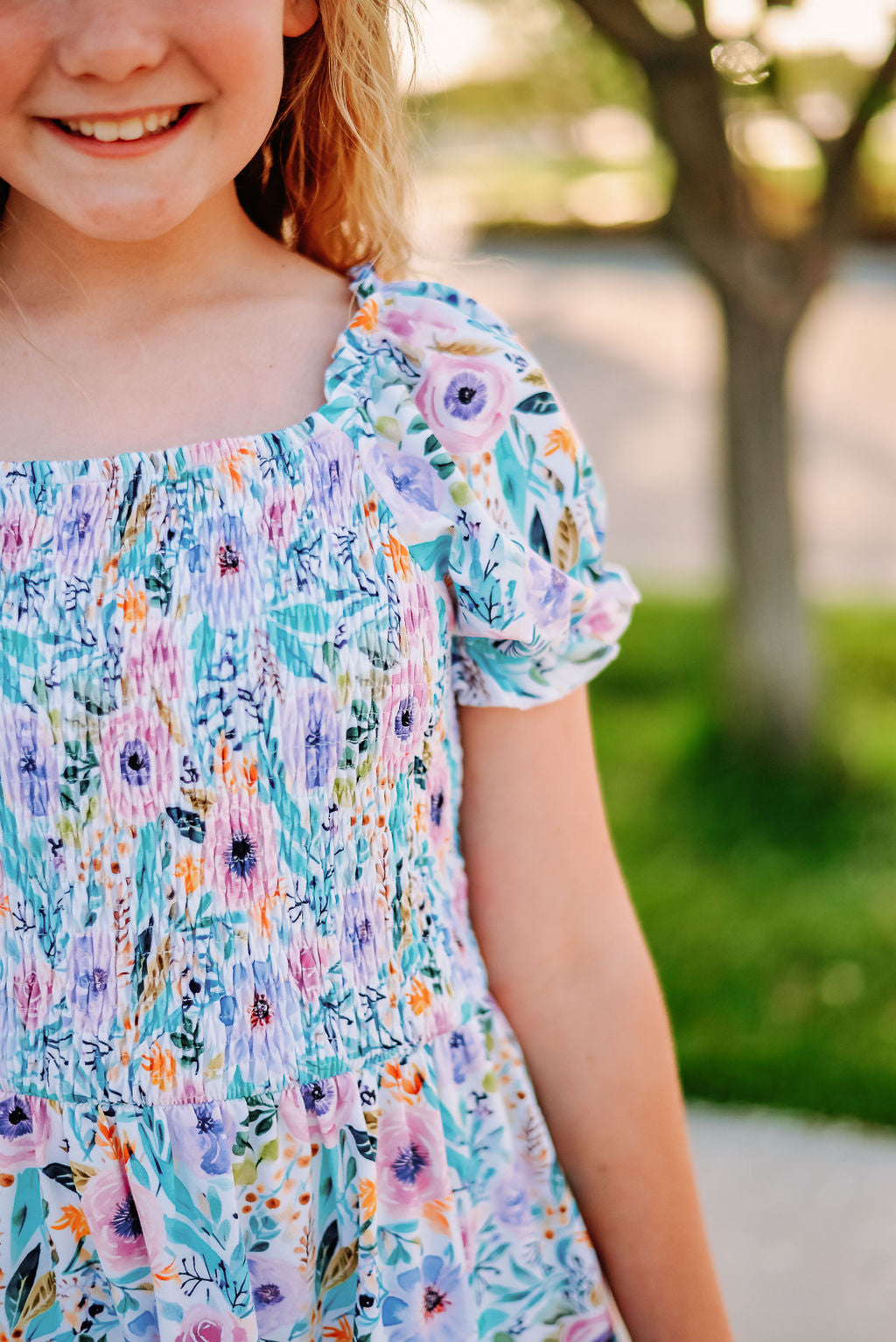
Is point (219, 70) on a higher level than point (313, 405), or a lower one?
higher

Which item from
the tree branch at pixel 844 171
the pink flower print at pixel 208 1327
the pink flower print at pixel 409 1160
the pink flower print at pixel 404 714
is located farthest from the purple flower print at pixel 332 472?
the tree branch at pixel 844 171

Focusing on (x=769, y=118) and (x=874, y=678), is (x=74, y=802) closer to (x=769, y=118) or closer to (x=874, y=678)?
(x=769, y=118)

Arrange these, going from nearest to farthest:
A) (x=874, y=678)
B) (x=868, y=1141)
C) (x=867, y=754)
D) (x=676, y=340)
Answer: (x=868, y=1141)
(x=867, y=754)
(x=874, y=678)
(x=676, y=340)

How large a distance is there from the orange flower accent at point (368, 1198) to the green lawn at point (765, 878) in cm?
170

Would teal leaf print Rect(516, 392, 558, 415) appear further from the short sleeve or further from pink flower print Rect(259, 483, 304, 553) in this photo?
pink flower print Rect(259, 483, 304, 553)

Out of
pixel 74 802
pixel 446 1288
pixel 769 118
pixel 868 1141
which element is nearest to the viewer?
pixel 74 802

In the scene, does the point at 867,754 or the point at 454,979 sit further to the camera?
the point at 867,754

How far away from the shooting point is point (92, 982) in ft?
3.19

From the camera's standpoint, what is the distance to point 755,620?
3.51m

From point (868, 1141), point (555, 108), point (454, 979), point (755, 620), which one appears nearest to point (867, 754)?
point (755, 620)

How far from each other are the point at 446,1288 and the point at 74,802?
0.47 metres

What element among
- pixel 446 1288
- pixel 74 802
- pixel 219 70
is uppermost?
pixel 219 70

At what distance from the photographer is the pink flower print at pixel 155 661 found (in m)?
0.94

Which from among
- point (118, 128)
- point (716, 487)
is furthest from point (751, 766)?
point (118, 128)
